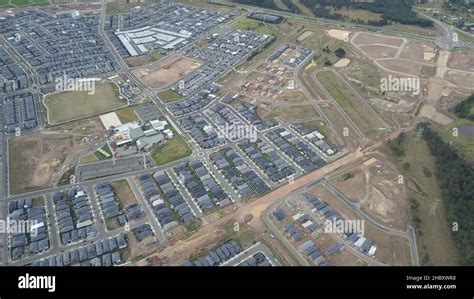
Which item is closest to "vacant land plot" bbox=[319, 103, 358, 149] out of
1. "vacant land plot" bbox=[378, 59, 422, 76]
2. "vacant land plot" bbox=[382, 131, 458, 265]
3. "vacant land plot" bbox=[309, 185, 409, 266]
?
"vacant land plot" bbox=[382, 131, 458, 265]

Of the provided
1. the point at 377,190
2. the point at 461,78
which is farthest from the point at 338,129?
the point at 461,78

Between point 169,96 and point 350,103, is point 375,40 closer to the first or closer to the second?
point 350,103

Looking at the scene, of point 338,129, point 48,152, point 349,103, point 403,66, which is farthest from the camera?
point 403,66

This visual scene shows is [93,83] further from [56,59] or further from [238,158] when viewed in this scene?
[238,158]

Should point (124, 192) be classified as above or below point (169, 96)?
below

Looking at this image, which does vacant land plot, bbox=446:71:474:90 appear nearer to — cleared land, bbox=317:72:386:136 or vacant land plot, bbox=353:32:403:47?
vacant land plot, bbox=353:32:403:47

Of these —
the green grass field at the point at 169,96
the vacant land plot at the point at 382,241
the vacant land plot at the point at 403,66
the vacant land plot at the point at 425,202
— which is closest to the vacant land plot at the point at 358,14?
the vacant land plot at the point at 403,66

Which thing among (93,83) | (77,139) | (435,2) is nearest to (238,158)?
(77,139)
